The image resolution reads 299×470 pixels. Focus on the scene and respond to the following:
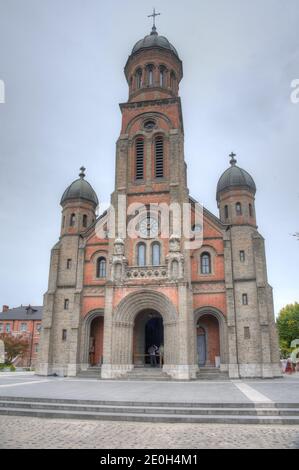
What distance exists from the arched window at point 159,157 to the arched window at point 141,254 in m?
6.36

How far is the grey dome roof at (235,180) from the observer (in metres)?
32.5

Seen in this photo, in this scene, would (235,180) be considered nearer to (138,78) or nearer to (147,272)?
(147,272)

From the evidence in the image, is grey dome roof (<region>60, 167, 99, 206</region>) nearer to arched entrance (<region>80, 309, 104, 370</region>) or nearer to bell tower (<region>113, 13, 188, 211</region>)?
bell tower (<region>113, 13, 188, 211</region>)

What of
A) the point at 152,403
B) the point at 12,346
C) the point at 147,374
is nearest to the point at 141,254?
the point at 147,374

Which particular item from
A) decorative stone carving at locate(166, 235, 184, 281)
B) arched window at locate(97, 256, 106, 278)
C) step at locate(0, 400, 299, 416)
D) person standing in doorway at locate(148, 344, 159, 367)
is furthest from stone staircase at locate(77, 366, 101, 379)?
step at locate(0, 400, 299, 416)

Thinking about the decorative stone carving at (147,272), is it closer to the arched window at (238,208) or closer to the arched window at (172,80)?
the arched window at (238,208)

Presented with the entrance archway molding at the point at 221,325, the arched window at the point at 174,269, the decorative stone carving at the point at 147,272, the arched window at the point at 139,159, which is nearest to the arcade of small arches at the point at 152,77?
the arched window at the point at 139,159

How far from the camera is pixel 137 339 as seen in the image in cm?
2953

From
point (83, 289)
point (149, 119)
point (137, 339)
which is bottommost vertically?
point (137, 339)

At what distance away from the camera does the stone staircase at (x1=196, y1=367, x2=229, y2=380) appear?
2630 cm
